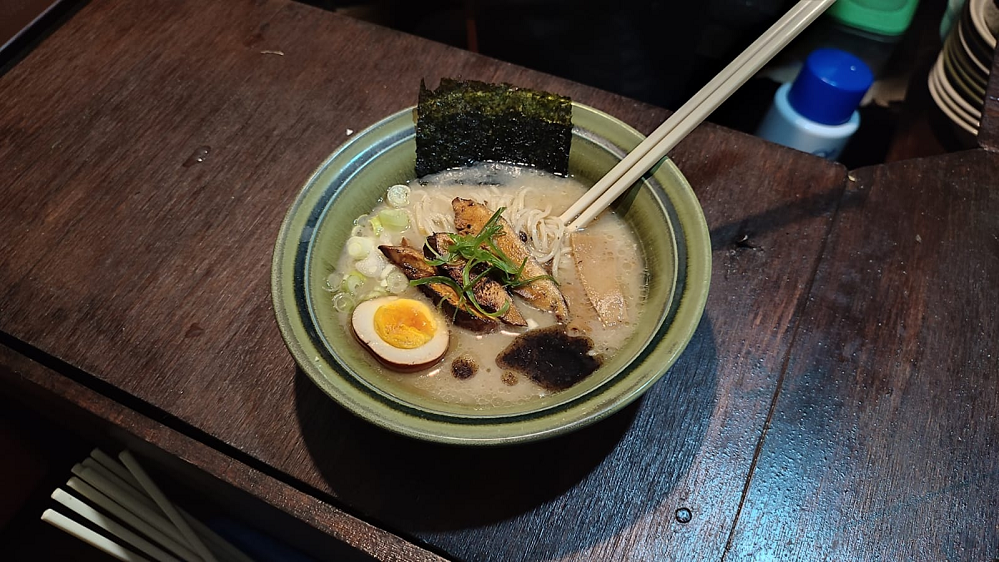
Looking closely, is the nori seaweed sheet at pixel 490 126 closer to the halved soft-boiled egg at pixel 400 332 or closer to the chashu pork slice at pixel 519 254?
the chashu pork slice at pixel 519 254

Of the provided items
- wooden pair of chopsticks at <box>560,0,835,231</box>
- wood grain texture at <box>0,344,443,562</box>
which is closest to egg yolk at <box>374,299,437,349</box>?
wood grain texture at <box>0,344,443,562</box>

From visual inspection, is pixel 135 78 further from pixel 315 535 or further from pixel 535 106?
pixel 315 535

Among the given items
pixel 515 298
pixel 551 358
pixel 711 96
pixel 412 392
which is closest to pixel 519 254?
pixel 515 298

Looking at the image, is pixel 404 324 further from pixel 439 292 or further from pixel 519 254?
pixel 519 254

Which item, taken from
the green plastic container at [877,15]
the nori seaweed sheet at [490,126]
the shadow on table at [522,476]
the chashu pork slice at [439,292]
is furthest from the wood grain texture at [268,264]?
the green plastic container at [877,15]

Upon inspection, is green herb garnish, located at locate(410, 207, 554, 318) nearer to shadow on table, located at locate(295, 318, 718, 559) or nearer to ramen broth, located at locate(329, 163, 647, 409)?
ramen broth, located at locate(329, 163, 647, 409)
